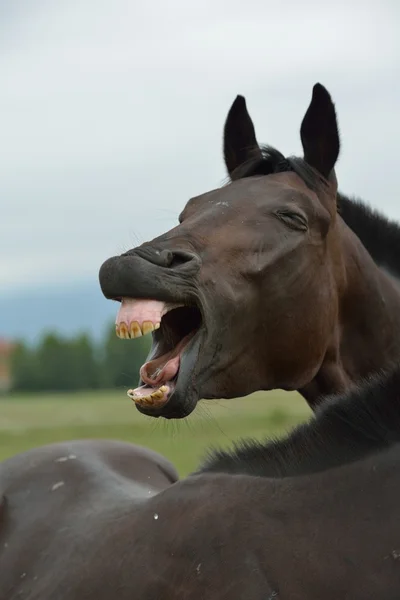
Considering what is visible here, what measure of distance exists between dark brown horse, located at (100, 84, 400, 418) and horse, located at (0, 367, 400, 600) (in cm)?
38

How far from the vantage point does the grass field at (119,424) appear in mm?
26219

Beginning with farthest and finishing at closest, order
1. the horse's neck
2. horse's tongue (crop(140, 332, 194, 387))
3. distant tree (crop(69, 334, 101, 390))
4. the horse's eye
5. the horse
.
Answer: distant tree (crop(69, 334, 101, 390)) → the horse's neck → the horse's eye → horse's tongue (crop(140, 332, 194, 387)) → the horse

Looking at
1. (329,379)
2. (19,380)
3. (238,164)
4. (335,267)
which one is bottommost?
(19,380)

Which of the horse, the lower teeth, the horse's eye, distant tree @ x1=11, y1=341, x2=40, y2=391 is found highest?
the horse's eye

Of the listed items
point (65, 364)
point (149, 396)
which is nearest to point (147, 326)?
point (149, 396)

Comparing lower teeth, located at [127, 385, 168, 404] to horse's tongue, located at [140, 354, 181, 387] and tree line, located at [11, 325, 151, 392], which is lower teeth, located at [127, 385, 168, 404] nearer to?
horse's tongue, located at [140, 354, 181, 387]

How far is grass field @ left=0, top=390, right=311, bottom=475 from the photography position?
26219 millimetres

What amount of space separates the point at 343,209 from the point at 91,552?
6.92 feet

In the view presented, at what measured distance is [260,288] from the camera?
13.8ft

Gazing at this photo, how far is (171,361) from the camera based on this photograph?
12.2 feet

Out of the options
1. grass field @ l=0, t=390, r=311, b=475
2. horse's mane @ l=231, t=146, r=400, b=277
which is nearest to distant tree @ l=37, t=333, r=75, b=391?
grass field @ l=0, t=390, r=311, b=475

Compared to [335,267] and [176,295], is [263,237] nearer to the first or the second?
[335,267]

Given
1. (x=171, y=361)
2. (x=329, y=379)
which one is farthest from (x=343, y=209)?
(x=171, y=361)

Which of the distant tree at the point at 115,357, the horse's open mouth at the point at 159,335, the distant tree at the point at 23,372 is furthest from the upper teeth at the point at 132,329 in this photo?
the distant tree at the point at 23,372
